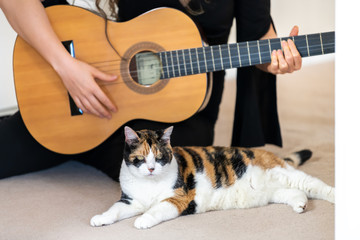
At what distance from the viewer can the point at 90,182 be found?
5.09 ft

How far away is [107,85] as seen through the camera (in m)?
1.38

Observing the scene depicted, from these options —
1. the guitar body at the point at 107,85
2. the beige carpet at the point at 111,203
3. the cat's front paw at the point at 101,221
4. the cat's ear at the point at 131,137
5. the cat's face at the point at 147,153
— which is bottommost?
the beige carpet at the point at 111,203

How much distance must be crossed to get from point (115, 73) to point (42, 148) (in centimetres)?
44

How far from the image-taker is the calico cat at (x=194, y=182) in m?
1.14

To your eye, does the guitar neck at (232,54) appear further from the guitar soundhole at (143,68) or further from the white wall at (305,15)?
the white wall at (305,15)

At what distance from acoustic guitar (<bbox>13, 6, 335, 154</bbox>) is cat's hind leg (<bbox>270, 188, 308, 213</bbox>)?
38 cm

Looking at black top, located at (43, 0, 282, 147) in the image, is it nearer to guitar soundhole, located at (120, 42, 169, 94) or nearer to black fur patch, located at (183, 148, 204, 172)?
guitar soundhole, located at (120, 42, 169, 94)

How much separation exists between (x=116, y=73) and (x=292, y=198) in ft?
2.17

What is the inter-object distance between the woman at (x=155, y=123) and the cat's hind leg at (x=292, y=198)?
38 cm

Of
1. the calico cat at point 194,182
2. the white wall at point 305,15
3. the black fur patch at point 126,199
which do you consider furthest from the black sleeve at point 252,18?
the white wall at point 305,15

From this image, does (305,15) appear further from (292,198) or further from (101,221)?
(101,221)

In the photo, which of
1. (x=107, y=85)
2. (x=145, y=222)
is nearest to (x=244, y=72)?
(x=107, y=85)
